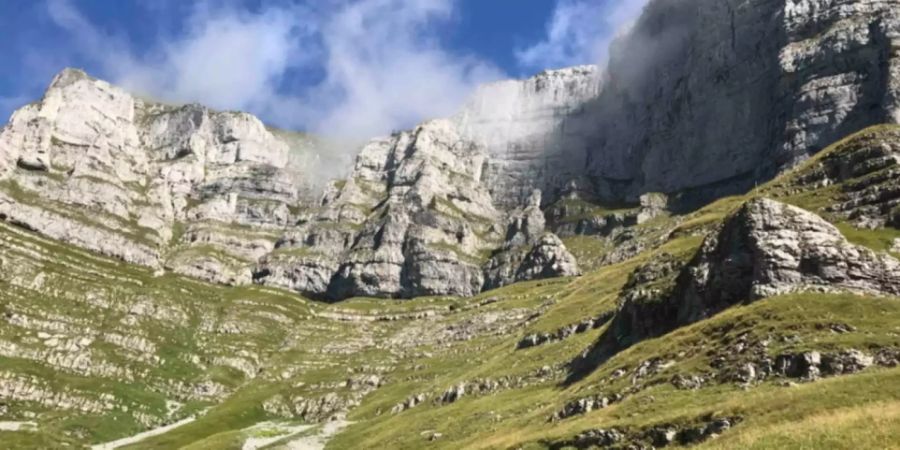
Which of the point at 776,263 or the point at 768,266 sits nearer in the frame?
the point at 776,263

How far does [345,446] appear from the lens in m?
118

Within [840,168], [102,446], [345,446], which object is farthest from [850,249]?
[102,446]

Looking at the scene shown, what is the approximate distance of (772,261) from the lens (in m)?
63.7

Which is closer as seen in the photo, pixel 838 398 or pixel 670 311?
pixel 838 398

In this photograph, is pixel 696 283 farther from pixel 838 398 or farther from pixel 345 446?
pixel 345 446

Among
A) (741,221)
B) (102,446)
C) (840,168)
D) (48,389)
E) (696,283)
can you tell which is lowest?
(102,446)

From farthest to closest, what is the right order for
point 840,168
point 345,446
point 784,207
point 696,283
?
point 345,446 → point 840,168 → point 696,283 → point 784,207

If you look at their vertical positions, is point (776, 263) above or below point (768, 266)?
above

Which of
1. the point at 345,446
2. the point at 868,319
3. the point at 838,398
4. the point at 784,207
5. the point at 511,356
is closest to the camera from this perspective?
the point at 838,398

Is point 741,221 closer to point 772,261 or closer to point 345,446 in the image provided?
point 772,261

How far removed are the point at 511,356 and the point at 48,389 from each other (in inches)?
5091

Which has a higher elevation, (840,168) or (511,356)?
(840,168)

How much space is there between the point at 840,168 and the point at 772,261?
A: 4551cm

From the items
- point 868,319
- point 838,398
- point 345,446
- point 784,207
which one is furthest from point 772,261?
point 345,446
